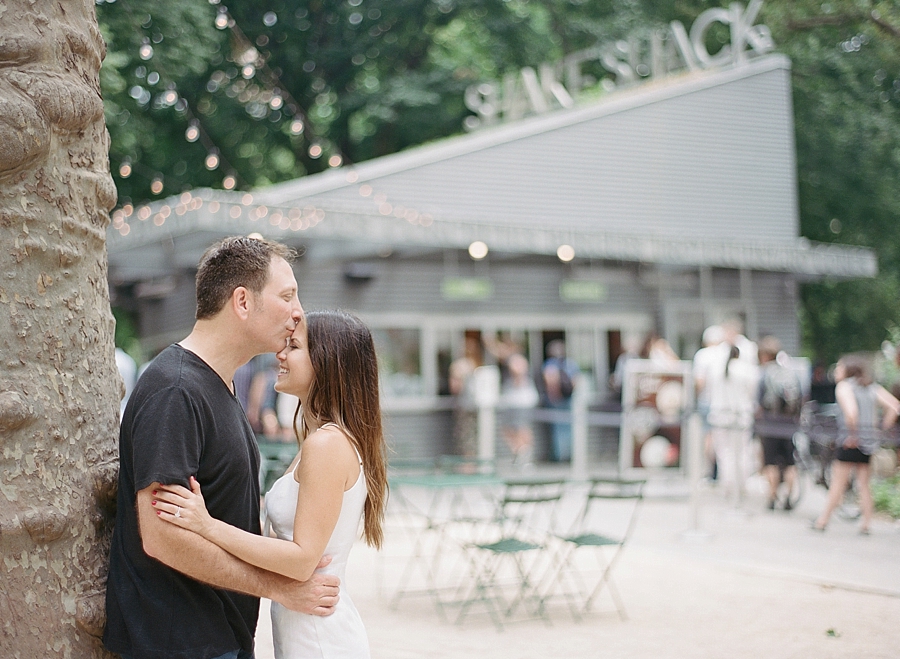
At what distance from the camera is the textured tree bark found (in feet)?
7.62

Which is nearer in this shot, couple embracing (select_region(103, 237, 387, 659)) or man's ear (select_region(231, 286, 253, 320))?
couple embracing (select_region(103, 237, 387, 659))

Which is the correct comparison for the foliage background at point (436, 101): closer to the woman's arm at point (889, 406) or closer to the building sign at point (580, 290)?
the building sign at point (580, 290)

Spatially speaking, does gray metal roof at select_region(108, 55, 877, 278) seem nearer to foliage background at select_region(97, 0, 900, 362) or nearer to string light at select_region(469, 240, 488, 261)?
string light at select_region(469, 240, 488, 261)

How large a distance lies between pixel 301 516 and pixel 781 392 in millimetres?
9451

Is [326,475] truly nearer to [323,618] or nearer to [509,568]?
[323,618]

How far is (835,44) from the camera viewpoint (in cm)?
2214

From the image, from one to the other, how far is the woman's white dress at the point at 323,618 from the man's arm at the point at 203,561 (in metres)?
0.14

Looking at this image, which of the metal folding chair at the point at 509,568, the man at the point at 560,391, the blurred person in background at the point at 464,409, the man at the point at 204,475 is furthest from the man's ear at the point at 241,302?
the man at the point at 560,391

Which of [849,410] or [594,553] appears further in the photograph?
[849,410]

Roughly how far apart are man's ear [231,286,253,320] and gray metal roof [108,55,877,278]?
32.4 feet

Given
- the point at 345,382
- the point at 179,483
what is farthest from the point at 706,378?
the point at 179,483

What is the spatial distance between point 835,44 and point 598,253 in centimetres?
1042

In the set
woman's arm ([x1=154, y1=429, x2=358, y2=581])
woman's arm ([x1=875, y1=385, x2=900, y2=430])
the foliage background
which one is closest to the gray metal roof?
the foliage background

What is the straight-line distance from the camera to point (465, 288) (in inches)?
618
